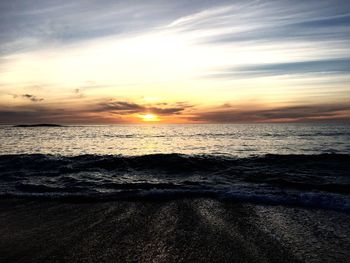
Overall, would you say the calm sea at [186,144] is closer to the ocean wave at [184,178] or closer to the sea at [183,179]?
the ocean wave at [184,178]

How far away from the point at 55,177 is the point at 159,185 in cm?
556

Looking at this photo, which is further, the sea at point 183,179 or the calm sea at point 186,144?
the calm sea at point 186,144

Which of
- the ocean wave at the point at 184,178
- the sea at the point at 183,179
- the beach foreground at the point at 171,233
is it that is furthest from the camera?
the ocean wave at the point at 184,178

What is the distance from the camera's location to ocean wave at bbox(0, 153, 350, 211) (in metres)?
9.55

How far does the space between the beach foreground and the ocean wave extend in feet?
4.00

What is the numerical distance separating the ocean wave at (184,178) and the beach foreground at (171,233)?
48.0 inches

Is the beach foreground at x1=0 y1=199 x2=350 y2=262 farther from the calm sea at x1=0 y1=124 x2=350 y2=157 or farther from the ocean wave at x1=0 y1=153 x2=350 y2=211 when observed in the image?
the calm sea at x1=0 y1=124 x2=350 y2=157

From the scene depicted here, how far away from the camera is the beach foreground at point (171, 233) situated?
4.85 metres

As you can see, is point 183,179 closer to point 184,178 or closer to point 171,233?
point 184,178

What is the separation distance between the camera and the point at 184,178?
1505 cm

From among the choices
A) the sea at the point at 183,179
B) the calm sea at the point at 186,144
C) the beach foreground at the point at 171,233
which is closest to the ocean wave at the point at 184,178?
the sea at the point at 183,179

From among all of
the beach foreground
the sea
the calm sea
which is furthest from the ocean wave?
the calm sea

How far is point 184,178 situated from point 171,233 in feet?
30.0

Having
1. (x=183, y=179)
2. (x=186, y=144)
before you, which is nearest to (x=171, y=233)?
(x=183, y=179)
